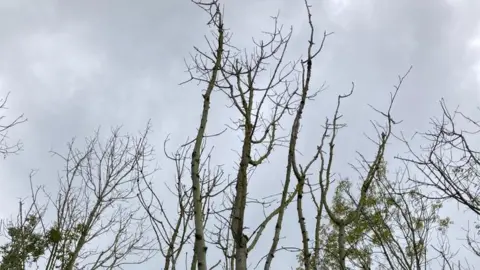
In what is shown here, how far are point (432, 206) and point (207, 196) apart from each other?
5.11 m

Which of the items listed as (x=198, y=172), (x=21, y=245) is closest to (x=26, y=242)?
(x=21, y=245)

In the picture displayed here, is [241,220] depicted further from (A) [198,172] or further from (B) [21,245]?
(B) [21,245]

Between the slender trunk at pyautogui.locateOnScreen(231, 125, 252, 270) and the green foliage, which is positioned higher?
the green foliage

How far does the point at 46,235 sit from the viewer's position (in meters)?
5.90

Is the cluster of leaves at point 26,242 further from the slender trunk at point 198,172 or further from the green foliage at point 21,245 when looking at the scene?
the slender trunk at point 198,172

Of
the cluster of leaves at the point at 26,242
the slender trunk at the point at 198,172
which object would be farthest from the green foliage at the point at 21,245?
the slender trunk at the point at 198,172

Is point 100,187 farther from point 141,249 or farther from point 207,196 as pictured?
point 207,196

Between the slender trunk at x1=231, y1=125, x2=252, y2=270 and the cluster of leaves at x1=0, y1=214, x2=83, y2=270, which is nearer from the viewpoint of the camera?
the slender trunk at x1=231, y1=125, x2=252, y2=270

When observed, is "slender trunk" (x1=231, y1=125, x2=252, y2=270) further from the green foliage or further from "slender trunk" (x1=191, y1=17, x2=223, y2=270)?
the green foliage

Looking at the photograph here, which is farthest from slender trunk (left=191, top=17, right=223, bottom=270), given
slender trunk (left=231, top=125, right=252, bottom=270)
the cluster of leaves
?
the cluster of leaves

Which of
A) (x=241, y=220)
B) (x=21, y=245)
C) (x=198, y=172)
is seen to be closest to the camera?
(x=241, y=220)

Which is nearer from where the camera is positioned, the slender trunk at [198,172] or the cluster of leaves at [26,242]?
the slender trunk at [198,172]

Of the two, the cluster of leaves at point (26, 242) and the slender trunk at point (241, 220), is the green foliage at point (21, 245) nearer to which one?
the cluster of leaves at point (26, 242)

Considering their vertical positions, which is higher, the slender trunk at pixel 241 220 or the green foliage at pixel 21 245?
the green foliage at pixel 21 245
